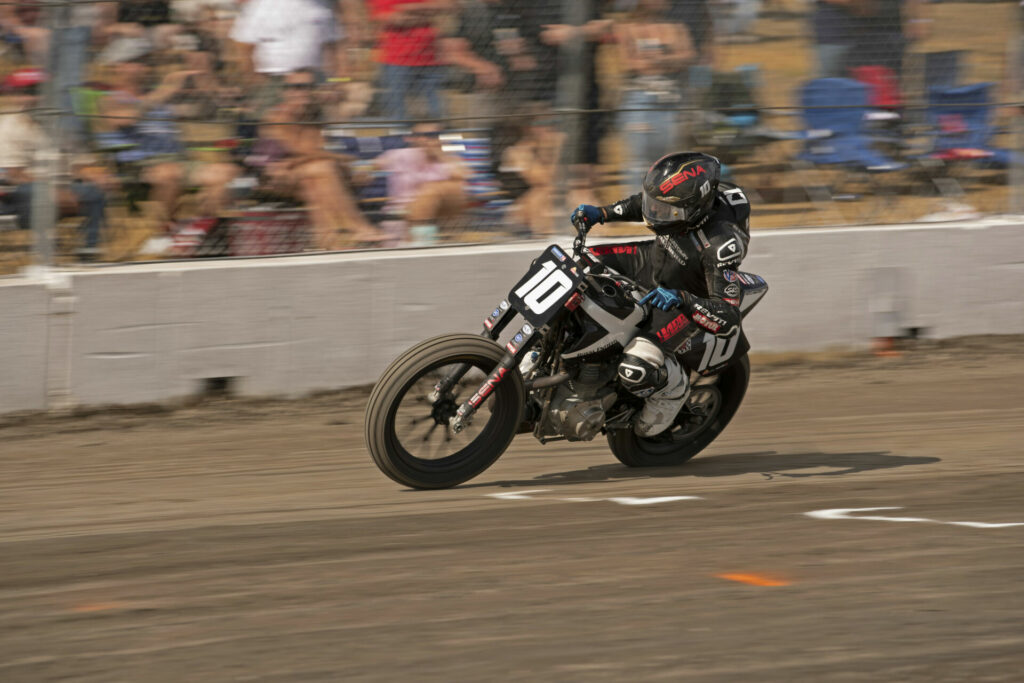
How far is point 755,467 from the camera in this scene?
6559 millimetres

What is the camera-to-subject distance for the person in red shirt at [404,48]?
7840 mm

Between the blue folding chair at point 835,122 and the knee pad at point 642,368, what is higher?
the blue folding chair at point 835,122

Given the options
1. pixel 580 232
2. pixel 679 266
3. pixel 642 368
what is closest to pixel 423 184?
pixel 580 232

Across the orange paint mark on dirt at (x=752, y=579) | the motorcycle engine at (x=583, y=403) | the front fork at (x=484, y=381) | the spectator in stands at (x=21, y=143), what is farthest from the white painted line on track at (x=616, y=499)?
the spectator in stands at (x=21, y=143)

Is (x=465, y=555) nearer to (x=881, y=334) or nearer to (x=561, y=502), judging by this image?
(x=561, y=502)

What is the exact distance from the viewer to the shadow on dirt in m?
6.31

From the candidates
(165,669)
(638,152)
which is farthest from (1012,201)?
(165,669)

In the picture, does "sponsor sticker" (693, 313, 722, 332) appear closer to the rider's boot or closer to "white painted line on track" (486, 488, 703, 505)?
the rider's boot

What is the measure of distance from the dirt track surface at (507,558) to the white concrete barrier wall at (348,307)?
34 cm

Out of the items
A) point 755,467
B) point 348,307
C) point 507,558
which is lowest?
point 755,467

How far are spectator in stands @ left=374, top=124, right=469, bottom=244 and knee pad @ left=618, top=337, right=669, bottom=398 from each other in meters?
2.60

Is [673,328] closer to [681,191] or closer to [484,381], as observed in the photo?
[681,191]

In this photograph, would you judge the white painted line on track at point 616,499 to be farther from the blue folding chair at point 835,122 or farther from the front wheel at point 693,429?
the blue folding chair at point 835,122

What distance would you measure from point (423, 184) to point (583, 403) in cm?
271
